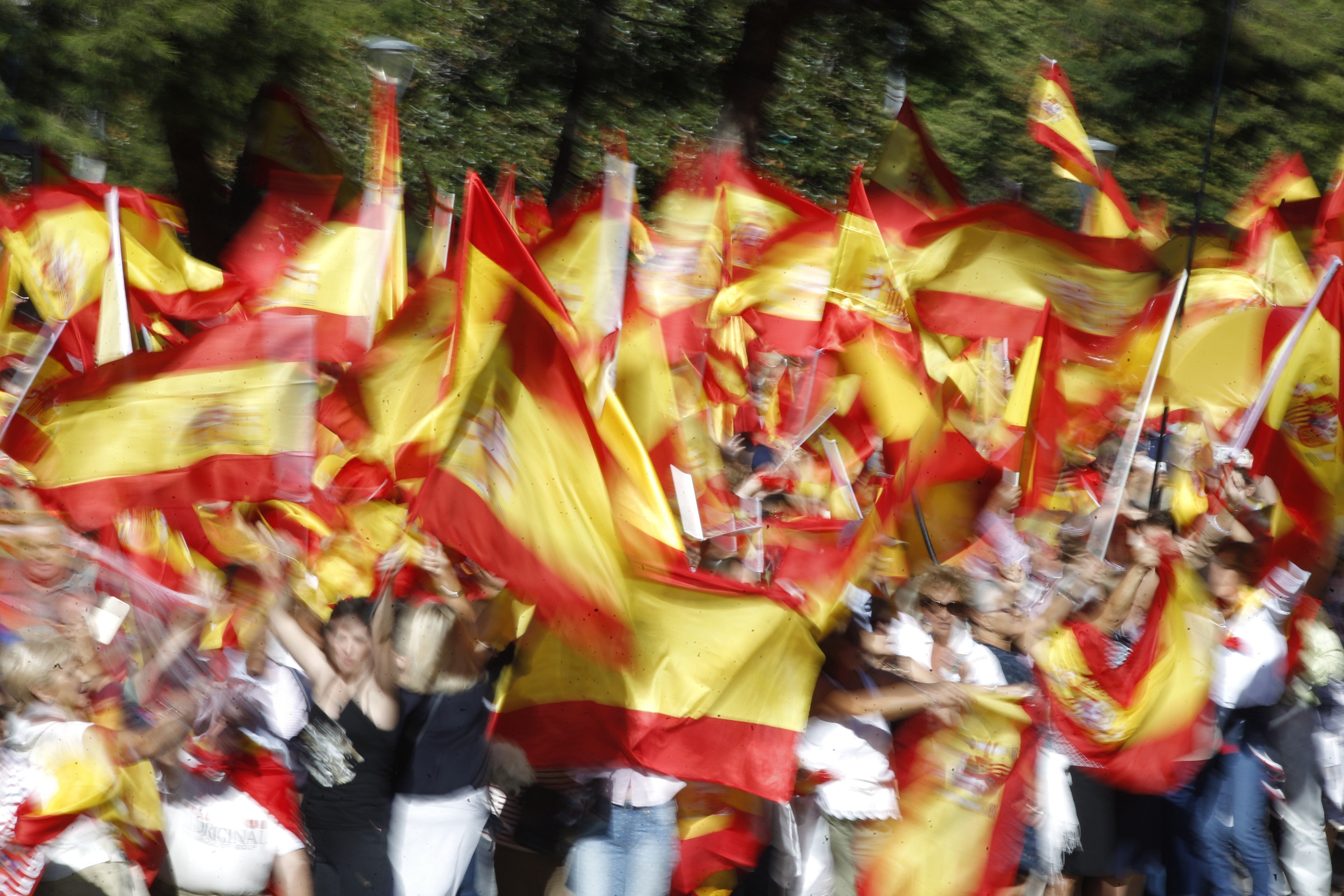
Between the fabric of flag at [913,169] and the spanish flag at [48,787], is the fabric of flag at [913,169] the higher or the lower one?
the higher one

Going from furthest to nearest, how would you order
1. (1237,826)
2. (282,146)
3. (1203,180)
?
(282,146)
(1203,180)
(1237,826)

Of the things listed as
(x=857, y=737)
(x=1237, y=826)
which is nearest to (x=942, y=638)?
(x=857, y=737)

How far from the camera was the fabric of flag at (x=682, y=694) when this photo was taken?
14.3 feet

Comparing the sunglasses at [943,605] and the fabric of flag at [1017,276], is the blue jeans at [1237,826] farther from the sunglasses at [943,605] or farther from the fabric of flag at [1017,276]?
the fabric of flag at [1017,276]

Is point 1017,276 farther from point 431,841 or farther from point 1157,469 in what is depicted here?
point 431,841

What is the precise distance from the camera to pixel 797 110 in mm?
17938

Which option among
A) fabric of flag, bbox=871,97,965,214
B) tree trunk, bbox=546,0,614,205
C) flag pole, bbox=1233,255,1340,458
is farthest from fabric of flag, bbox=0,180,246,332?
tree trunk, bbox=546,0,614,205

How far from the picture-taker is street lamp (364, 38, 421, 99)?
7.50 metres

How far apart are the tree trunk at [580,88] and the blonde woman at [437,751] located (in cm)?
830

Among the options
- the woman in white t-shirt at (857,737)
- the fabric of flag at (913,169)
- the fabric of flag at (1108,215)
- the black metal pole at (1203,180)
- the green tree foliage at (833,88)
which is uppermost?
the black metal pole at (1203,180)

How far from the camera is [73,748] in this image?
14.3ft

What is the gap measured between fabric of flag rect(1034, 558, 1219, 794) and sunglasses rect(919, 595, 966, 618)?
15.5 inches

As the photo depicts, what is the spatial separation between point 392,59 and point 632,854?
431 centimetres

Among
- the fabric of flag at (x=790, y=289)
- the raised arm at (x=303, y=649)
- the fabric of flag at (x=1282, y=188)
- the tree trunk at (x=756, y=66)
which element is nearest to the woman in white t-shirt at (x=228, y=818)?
the raised arm at (x=303, y=649)
